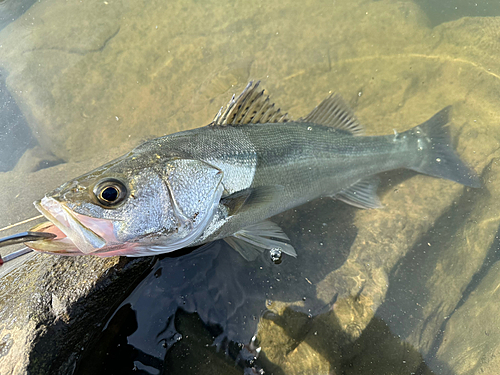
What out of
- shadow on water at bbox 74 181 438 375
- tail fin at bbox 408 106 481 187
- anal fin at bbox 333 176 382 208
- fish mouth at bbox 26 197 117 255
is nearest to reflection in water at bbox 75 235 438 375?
shadow on water at bbox 74 181 438 375

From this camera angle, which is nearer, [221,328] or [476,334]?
[221,328]

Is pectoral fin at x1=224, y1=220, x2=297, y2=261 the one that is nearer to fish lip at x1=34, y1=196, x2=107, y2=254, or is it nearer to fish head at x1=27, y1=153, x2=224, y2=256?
fish head at x1=27, y1=153, x2=224, y2=256

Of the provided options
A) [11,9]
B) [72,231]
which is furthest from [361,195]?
[11,9]

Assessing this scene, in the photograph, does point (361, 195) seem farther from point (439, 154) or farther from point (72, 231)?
point (72, 231)

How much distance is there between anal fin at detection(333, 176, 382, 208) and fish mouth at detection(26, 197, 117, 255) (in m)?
2.41

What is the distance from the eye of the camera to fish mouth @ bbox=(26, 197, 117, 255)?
1.66 metres

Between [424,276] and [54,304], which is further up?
[54,304]

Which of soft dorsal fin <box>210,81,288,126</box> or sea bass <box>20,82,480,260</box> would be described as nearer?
sea bass <box>20,82,480,260</box>

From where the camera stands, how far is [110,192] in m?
1.82

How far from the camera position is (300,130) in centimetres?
Result: 288

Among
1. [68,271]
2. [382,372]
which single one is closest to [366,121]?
[382,372]

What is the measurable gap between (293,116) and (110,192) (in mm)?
2803

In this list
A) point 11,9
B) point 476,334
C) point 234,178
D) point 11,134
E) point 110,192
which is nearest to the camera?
point 110,192

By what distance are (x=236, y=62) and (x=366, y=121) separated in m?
2.01
